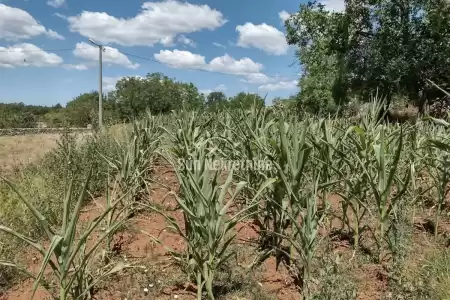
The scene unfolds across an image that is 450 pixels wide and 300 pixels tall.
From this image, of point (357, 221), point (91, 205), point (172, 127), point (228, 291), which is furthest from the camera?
point (172, 127)

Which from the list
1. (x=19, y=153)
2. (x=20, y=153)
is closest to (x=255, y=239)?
(x=19, y=153)

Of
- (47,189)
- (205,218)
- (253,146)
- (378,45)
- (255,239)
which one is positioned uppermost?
(378,45)

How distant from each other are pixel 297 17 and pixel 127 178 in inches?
662

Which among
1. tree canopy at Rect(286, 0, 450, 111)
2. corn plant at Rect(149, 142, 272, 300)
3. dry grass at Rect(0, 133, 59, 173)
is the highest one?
tree canopy at Rect(286, 0, 450, 111)

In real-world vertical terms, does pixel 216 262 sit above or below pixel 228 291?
above

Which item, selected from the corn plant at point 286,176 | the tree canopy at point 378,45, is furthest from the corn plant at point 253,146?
the tree canopy at point 378,45

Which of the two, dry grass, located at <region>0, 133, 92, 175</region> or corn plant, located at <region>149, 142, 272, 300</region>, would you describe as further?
dry grass, located at <region>0, 133, 92, 175</region>

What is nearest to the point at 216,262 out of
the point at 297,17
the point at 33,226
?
the point at 33,226

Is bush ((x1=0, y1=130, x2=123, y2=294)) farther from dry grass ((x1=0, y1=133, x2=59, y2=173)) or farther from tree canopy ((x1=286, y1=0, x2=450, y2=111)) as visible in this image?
tree canopy ((x1=286, y1=0, x2=450, y2=111))

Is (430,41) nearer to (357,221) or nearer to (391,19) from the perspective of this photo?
(391,19)

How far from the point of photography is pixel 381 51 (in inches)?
620

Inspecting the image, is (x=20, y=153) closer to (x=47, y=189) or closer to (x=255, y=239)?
(x=47, y=189)

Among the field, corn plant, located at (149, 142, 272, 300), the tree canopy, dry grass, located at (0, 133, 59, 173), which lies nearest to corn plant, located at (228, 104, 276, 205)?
the field

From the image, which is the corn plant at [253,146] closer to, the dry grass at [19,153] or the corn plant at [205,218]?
the corn plant at [205,218]
